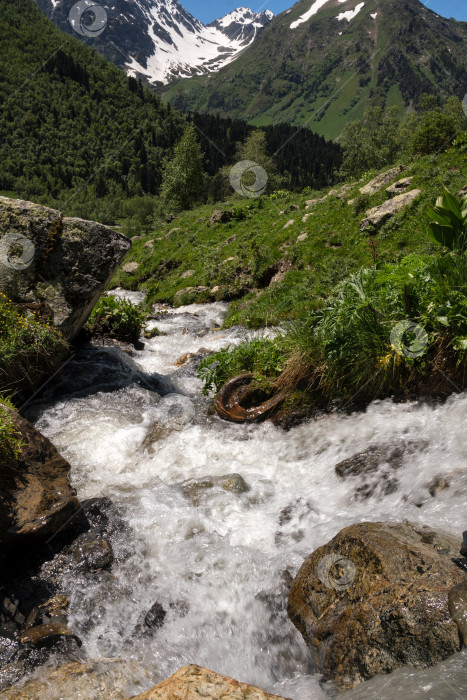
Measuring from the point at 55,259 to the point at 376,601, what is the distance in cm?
950

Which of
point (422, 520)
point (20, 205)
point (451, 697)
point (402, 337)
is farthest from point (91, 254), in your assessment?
point (451, 697)

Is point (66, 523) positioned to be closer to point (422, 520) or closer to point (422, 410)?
point (422, 520)

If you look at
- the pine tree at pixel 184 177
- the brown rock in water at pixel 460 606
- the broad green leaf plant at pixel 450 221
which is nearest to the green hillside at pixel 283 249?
the broad green leaf plant at pixel 450 221

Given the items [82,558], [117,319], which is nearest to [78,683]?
[82,558]

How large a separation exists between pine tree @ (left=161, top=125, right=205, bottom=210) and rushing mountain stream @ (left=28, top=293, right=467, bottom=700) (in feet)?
180

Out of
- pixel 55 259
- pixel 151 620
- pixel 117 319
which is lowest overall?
pixel 151 620

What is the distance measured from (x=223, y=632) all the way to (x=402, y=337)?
454cm

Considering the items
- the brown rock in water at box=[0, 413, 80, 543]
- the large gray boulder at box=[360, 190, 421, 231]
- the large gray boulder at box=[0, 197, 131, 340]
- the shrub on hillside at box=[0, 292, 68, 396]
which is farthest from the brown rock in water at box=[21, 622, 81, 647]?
the large gray boulder at box=[360, 190, 421, 231]

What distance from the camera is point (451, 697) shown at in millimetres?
2189

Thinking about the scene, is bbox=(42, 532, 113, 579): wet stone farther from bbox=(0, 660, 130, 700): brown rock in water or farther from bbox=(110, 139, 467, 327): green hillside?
bbox=(110, 139, 467, 327): green hillside

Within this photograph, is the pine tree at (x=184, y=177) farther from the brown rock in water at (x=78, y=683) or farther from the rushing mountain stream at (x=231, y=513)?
the brown rock in water at (x=78, y=683)

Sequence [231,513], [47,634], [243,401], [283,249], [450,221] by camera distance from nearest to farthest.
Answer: [47,634]
[231,513]
[450,221]
[243,401]
[283,249]

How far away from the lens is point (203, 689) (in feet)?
8.87

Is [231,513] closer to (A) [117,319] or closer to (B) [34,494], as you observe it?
(B) [34,494]
